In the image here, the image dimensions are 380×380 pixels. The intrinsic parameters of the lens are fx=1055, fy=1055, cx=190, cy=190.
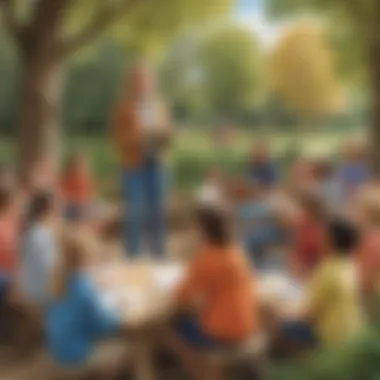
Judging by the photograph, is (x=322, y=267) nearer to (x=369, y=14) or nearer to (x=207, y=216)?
(x=207, y=216)

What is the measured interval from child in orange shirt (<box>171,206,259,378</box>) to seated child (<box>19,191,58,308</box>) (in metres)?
0.27

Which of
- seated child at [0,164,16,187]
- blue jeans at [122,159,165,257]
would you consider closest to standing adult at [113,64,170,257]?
blue jeans at [122,159,165,257]

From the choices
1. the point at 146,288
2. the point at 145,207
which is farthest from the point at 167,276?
the point at 145,207

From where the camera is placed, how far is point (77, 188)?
2307mm

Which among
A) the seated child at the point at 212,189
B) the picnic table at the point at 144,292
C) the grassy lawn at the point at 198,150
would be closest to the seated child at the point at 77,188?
the grassy lawn at the point at 198,150

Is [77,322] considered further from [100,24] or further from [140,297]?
[100,24]

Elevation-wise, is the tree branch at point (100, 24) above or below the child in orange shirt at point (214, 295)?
above

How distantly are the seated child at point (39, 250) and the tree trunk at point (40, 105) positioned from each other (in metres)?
0.16

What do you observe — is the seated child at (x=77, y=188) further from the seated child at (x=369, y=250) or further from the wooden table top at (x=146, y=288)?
the seated child at (x=369, y=250)

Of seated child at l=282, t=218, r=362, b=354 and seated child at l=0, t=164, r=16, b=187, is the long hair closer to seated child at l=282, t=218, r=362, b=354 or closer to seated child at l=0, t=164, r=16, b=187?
seated child at l=0, t=164, r=16, b=187

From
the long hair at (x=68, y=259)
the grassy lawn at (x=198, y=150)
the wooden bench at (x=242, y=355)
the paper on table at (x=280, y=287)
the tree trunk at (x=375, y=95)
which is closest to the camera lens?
the long hair at (x=68, y=259)

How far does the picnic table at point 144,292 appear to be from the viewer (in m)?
2.07

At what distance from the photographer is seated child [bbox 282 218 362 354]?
1.99m

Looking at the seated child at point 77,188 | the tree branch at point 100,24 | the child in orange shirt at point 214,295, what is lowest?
the child in orange shirt at point 214,295
